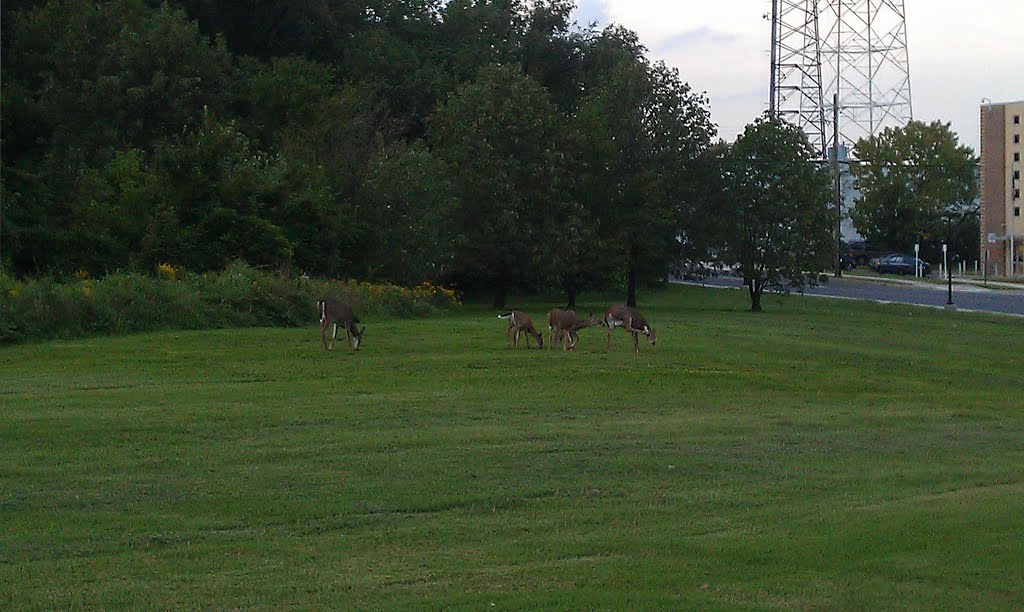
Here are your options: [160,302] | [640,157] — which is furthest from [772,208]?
[160,302]

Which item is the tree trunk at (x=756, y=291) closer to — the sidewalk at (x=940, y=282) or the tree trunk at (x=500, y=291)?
the tree trunk at (x=500, y=291)

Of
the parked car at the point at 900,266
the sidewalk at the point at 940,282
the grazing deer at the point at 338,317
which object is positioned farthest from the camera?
the parked car at the point at 900,266

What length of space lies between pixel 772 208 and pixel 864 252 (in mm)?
57710

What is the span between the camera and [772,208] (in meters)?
51.4

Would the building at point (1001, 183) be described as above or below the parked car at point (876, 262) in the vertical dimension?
above

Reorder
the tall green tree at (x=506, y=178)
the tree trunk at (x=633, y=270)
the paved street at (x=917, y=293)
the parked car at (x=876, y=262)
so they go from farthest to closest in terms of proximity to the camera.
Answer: the parked car at (x=876, y=262)
the paved street at (x=917, y=293)
the tree trunk at (x=633, y=270)
the tall green tree at (x=506, y=178)

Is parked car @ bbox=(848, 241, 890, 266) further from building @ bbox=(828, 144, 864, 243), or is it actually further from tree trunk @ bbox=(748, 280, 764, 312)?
tree trunk @ bbox=(748, 280, 764, 312)

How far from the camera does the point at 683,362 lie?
25.7 metres

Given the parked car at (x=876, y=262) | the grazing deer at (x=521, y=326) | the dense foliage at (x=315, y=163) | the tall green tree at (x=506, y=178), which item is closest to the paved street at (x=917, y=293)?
the parked car at (x=876, y=262)

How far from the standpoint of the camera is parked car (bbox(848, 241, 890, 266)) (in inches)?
4149

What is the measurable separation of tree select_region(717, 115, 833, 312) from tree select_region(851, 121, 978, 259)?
58.4 metres

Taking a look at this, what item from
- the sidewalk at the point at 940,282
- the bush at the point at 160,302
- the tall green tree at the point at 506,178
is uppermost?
the tall green tree at the point at 506,178

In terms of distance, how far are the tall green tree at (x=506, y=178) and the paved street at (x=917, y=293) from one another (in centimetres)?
2057

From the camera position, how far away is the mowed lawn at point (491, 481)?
9.37m
